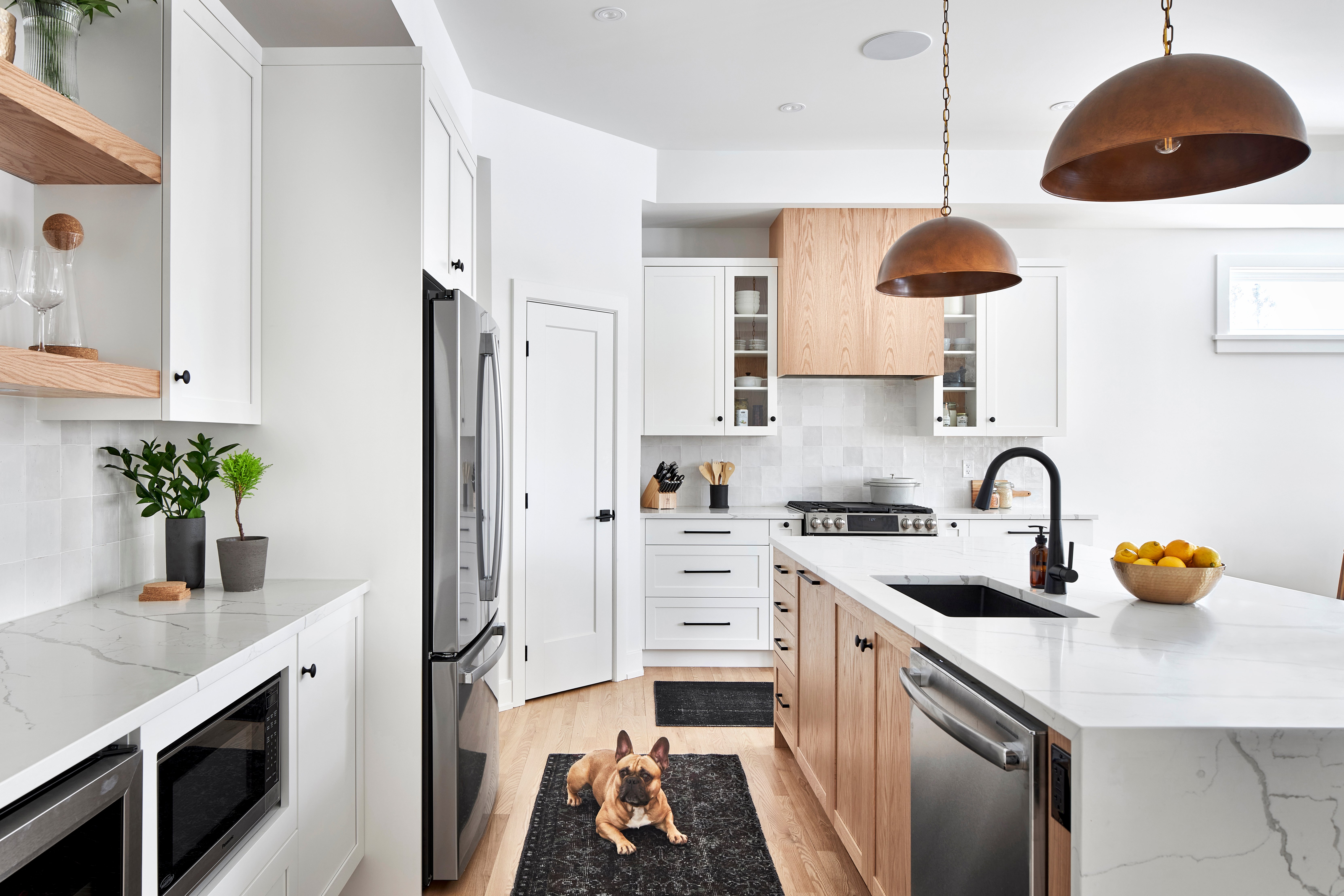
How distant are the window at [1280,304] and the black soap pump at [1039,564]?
3.69 m

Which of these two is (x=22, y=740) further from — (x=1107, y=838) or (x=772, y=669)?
(x=772, y=669)

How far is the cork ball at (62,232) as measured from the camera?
1.60 m

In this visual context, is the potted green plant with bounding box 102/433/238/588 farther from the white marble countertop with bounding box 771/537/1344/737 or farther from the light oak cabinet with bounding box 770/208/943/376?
the light oak cabinet with bounding box 770/208/943/376

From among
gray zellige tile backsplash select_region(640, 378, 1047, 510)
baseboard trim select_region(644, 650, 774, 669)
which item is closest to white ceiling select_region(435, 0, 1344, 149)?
gray zellige tile backsplash select_region(640, 378, 1047, 510)

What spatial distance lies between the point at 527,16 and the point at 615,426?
1949 mm

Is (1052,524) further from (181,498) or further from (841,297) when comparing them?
(841,297)

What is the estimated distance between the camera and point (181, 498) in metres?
1.93

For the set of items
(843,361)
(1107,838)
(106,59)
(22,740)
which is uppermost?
(106,59)

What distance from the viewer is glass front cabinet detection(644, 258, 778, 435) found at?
4508 millimetres

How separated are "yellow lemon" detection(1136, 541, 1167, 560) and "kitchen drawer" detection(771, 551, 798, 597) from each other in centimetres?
117

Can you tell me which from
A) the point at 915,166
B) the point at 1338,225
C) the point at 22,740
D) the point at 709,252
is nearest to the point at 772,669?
the point at 709,252

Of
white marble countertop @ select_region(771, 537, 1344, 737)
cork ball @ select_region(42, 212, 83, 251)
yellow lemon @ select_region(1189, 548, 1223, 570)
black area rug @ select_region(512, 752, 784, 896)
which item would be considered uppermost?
cork ball @ select_region(42, 212, 83, 251)

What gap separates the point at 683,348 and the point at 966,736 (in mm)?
3399

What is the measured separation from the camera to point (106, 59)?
1689 mm
